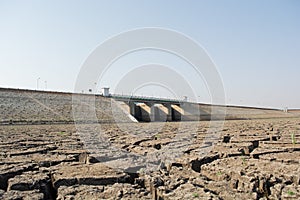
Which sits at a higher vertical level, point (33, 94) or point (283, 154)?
point (33, 94)

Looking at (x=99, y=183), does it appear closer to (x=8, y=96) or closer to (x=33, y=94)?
(x=8, y=96)

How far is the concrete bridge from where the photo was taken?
29.8 m

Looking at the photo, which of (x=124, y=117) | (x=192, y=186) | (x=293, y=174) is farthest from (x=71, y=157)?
(x=124, y=117)

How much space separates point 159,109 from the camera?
1334 inches

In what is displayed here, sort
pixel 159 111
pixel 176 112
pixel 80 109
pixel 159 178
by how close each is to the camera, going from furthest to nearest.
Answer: pixel 176 112 → pixel 159 111 → pixel 80 109 → pixel 159 178

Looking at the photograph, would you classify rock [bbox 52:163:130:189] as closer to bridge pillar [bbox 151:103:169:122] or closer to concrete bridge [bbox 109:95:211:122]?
concrete bridge [bbox 109:95:211:122]

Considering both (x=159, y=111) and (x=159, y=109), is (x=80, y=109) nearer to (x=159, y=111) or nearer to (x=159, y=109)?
(x=159, y=111)

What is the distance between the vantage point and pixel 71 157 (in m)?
4.70

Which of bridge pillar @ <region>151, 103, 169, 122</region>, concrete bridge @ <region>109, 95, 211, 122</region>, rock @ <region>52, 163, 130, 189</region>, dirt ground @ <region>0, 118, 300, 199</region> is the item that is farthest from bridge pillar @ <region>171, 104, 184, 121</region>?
rock @ <region>52, 163, 130, 189</region>

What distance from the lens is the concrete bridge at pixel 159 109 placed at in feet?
97.9

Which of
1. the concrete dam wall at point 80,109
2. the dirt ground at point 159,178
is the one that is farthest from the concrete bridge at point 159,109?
the dirt ground at point 159,178

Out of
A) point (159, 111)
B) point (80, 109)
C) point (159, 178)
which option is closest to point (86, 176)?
point (159, 178)

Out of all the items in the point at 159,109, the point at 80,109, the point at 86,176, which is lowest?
the point at 86,176

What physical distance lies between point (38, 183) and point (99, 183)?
1.99ft
